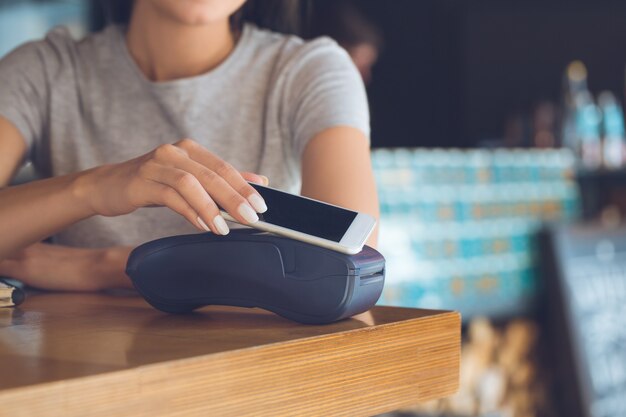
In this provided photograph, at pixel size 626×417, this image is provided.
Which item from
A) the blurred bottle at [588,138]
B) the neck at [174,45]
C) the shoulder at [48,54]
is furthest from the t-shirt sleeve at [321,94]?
the blurred bottle at [588,138]

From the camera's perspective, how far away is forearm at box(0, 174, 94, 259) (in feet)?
2.61

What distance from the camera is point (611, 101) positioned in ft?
11.9

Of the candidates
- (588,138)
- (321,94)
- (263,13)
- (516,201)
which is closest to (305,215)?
(321,94)

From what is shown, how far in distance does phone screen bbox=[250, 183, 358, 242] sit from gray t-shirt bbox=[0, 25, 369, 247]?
1.85ft

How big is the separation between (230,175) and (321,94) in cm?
57

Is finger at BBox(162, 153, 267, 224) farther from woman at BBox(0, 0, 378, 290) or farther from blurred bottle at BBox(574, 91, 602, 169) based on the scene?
blurred bottle at BBox(574, 91, 602, 169)

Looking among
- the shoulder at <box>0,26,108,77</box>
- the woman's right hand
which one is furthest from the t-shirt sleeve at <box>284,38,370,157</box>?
the woman's right hand

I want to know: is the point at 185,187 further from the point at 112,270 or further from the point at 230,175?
the point at 112,270

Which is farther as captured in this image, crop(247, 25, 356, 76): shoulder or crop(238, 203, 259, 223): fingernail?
crop(247, 25, 356, 76): shoulder

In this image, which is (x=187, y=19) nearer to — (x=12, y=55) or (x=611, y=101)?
(x=12, y=55)

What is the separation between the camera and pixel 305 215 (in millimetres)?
651

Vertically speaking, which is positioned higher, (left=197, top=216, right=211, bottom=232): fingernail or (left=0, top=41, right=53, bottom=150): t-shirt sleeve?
(left=197, top=216, right=211, bottom=232): fingernail

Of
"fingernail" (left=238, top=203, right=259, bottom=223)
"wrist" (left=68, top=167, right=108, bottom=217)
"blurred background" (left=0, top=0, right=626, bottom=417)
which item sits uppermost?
"fingernail" (left=238, top=203, right=259, bottom=223)

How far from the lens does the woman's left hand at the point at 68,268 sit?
910 mm
